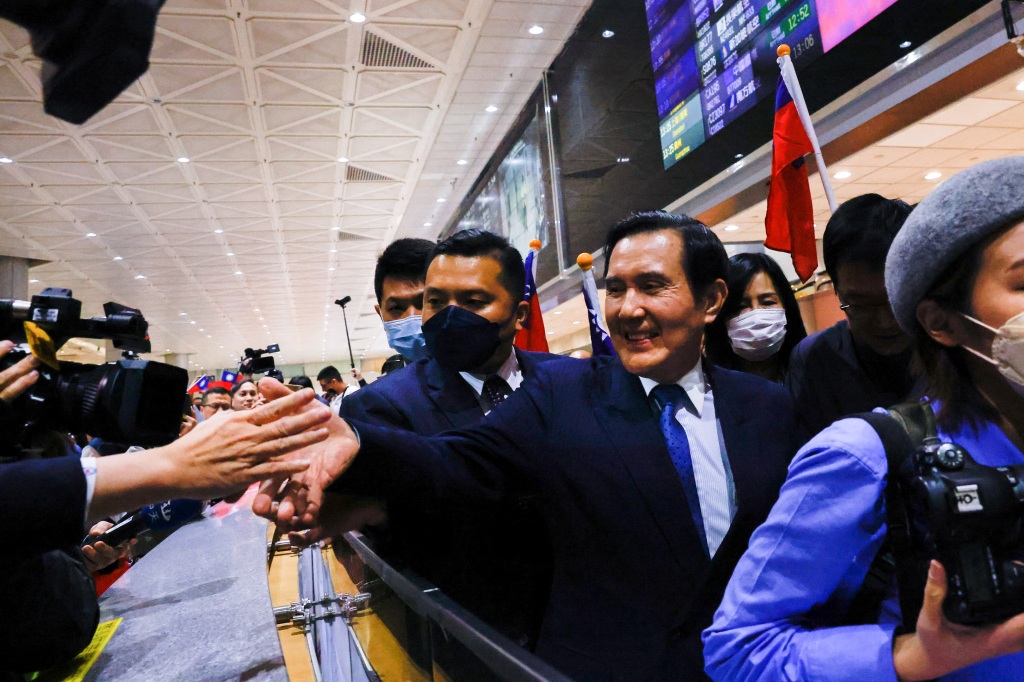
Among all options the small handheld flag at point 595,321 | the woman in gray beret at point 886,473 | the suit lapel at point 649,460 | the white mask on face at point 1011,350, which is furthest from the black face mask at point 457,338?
the small handheld flag at point 595,321

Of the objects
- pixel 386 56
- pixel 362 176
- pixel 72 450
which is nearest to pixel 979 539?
pixel 72 450

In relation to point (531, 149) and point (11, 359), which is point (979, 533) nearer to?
point (11, 359)

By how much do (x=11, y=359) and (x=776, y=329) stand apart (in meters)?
2.26

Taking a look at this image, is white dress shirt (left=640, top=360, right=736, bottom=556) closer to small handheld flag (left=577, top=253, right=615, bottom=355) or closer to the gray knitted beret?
the gray knitted beret

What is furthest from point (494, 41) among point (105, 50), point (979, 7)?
point (105, 50)

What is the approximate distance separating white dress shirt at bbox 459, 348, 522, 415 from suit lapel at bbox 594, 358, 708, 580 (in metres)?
0.50

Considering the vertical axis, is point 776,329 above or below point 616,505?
above

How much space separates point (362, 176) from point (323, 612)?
9.55m

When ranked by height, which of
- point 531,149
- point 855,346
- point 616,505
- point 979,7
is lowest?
point 616,505

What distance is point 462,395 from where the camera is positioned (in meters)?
1.75

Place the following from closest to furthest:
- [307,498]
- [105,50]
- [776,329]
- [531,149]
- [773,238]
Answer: [105,50], [307,498], [776,329], [773,238], [531,149]

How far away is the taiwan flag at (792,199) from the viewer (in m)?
3.14

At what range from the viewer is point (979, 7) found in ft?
10.5

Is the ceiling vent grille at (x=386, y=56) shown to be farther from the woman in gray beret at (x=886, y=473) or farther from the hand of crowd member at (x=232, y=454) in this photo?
the woman in gray beret at (x=886, y=473)
